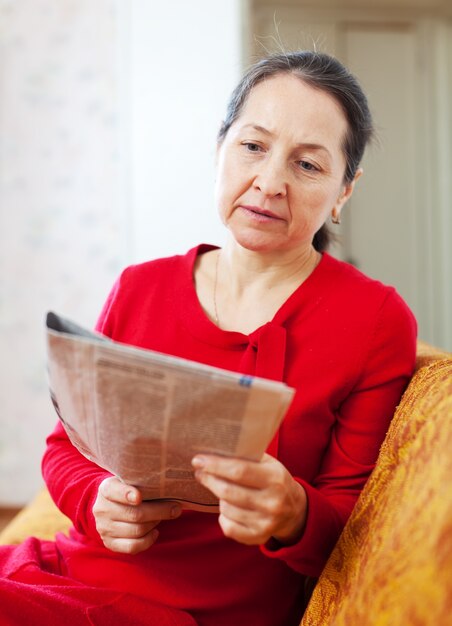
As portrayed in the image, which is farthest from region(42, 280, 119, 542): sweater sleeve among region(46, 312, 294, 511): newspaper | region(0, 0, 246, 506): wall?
region(0, 0, 246, 506): wall

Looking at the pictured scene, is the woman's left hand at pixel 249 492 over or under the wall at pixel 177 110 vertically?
under

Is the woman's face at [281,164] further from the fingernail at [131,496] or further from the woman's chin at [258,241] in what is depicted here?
the fingernail at [131,496]

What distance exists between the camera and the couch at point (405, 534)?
0.60m

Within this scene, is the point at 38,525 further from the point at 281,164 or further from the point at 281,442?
the point at 281,164

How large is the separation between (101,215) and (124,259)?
0.92ft

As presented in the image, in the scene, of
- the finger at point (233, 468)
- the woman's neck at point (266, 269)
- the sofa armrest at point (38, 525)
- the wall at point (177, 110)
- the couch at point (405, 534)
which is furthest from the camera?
the wall at point (177, 110)

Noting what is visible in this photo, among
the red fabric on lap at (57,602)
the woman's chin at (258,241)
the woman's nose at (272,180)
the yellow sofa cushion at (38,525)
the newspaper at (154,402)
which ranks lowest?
the yellow sofa cushion at (38,525)

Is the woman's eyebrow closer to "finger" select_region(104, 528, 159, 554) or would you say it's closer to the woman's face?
the woman's face

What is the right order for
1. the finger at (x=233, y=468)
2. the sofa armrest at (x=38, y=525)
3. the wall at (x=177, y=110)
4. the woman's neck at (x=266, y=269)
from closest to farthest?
the finger at (x=233, y=468) < the woman's neck at (x=266, y=269) < the sofa armrest at (x=38, y=525) < the wall at (x=177, y=110)

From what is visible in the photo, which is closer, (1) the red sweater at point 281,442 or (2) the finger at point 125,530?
(2) the finger at point 125,530

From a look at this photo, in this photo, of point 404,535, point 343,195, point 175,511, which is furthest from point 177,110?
point 404,535

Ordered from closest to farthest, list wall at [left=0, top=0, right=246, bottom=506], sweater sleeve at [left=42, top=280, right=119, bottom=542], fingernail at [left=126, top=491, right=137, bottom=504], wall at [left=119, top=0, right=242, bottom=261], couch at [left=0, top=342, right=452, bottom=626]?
couch at [left=0, top=342, right=452, bottom=626] < fingernail at [left=126, top=491, right=137, bottom=504] < sweater sleeve at [left=42, top=280, right=119, bottom=542] < wall at [left=119, top=0, right=242, bottom=261] < wall at [left=0, top=0, right=246, bottom=506]

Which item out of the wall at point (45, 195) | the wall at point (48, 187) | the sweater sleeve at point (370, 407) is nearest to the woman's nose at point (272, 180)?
the sweater sleeve at point (370, 407)

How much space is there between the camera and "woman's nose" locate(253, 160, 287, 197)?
1075mm
